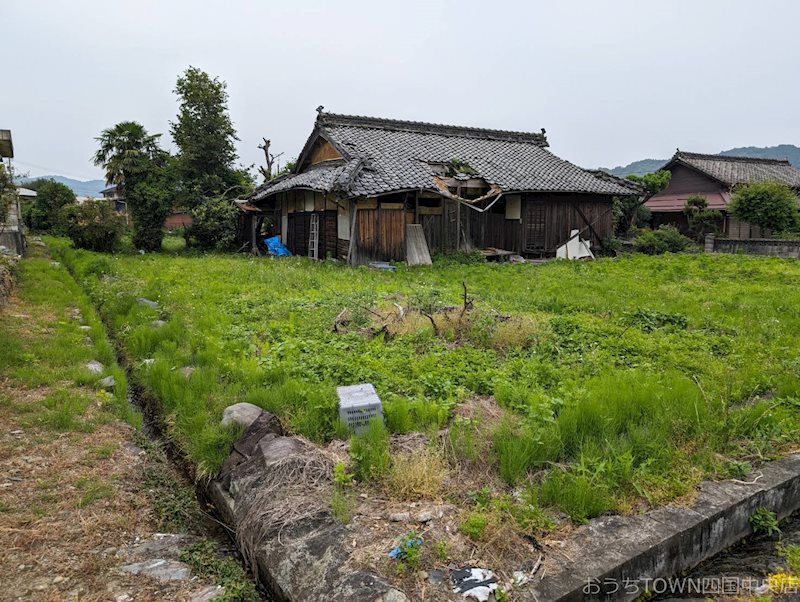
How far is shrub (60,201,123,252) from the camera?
17.5m

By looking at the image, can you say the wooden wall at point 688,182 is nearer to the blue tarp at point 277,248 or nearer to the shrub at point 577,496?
the blue tarp at point 277,248

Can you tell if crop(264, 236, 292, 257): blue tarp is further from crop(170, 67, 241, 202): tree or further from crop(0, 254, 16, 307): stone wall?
crop(0, 254, 16, 307): stone wall

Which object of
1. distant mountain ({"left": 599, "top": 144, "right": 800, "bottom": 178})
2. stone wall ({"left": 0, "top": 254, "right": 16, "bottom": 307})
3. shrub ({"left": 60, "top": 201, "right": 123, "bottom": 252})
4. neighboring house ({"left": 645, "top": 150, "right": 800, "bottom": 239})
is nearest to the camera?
stone wall ({"left": 0, "top": 254, "right": 16, "bottom": 307})

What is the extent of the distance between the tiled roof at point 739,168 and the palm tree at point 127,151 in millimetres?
26049

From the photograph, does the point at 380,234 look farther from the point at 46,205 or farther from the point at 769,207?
the point at 46,205

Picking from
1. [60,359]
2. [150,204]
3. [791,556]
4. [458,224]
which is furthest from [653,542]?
[150,204]

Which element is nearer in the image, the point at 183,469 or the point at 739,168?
the point at 183,469

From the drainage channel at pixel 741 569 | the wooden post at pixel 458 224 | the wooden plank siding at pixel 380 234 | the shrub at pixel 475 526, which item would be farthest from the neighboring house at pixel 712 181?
the shrub at pixel 475 526

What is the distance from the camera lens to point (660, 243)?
60.6 ft

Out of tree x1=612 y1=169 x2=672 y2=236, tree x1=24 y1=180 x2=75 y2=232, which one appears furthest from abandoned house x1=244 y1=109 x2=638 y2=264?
tree x1=24 y1=180 x2=75 y2=232

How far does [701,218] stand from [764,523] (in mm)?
22058

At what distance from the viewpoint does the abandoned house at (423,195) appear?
49.2ft

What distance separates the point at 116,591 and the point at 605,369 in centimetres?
478

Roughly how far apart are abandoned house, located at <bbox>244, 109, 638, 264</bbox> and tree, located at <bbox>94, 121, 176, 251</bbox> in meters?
3.17
